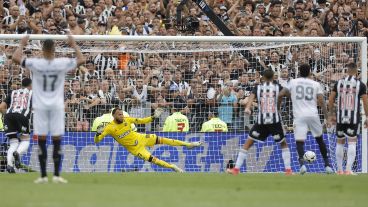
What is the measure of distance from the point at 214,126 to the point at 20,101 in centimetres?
504

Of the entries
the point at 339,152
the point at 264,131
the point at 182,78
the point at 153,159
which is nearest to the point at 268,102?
the point at 264,131

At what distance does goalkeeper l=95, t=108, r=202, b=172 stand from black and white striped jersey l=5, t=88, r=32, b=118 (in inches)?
73.9

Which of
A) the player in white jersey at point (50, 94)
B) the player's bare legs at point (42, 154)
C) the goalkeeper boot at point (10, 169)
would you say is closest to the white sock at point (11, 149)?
the goalkeeper boot at point (10, 169)

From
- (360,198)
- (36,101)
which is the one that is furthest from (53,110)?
(360,198)

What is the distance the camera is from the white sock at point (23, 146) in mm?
22452

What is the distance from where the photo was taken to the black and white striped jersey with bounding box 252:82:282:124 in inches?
796

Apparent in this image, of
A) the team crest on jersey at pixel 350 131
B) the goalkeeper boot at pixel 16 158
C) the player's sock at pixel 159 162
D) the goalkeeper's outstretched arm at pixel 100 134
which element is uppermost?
the team crest on jersey at pixel 350 131

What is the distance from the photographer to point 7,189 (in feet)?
49.4

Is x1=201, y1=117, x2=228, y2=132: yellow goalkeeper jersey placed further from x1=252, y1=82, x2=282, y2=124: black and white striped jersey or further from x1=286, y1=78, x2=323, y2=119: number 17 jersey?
x1=286, y1=78, x2=323, y2=119: number 17 jersey

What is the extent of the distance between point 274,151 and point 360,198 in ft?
34.5

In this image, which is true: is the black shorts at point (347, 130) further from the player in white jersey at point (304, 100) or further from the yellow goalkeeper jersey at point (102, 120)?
the yellow goalkeeper jersey at point (102, 120)

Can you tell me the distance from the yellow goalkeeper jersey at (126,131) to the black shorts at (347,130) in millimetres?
5015

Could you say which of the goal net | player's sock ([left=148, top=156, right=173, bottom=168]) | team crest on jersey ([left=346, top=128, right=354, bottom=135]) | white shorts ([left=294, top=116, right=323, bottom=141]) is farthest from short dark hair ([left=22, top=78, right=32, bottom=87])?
team crest on jersey ([left=346, top=128, right=354, bottom=135])

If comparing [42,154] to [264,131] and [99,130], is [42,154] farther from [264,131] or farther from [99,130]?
[99,130]
